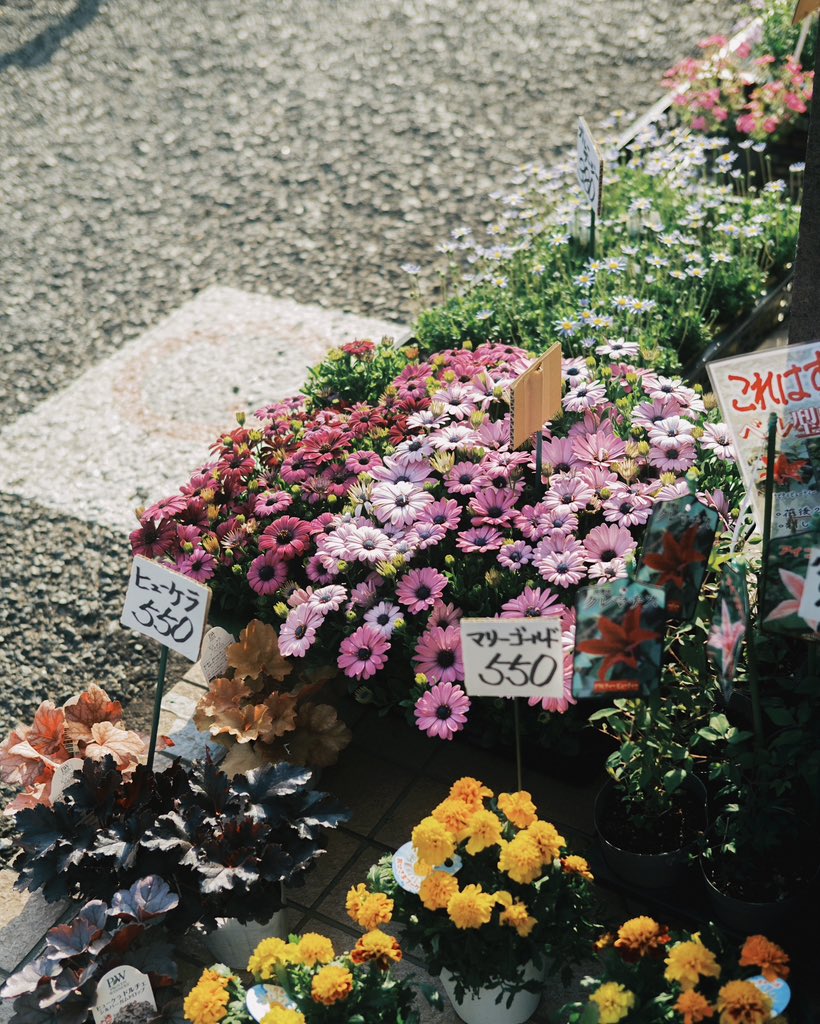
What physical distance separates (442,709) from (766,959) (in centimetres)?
99

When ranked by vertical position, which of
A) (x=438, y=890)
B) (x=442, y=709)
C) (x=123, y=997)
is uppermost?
(x=442, y=709)

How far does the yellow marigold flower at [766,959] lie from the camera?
2.24 m

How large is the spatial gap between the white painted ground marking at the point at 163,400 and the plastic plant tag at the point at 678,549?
9.09 ft

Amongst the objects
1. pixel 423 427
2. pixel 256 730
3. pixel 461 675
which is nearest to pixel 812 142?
pixel 423 427

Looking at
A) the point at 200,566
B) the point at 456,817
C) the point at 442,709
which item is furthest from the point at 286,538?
the point at 456,817

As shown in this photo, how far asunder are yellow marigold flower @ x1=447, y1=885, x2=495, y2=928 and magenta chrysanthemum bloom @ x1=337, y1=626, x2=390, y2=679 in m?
0.81

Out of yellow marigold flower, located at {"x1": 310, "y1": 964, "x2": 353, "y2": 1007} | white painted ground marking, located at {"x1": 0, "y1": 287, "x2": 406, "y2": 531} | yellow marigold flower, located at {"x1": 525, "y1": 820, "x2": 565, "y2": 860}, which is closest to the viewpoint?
yellow marigold flower, located at {"x1": 310, "y1": 964, "x2": 353, "y2": 1007}

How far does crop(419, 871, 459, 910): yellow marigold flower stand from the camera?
2354 millimetres

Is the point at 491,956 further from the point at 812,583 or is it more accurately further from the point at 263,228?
the point at 263,228

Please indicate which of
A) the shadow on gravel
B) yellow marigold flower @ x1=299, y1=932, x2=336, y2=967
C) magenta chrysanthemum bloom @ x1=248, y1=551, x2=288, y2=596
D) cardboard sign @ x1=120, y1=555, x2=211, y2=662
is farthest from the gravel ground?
yellow marigold flower @ x1=299, y1=932, x2=336, y2=967

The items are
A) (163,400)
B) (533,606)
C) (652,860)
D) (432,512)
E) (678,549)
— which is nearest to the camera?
(678,549)

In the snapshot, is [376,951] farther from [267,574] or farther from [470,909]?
[267,574]

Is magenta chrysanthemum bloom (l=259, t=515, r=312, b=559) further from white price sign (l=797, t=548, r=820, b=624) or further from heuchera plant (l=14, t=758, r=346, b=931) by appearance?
white price sign (l=797, t=548, r=820, b=624)

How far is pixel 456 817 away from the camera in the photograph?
240cm
